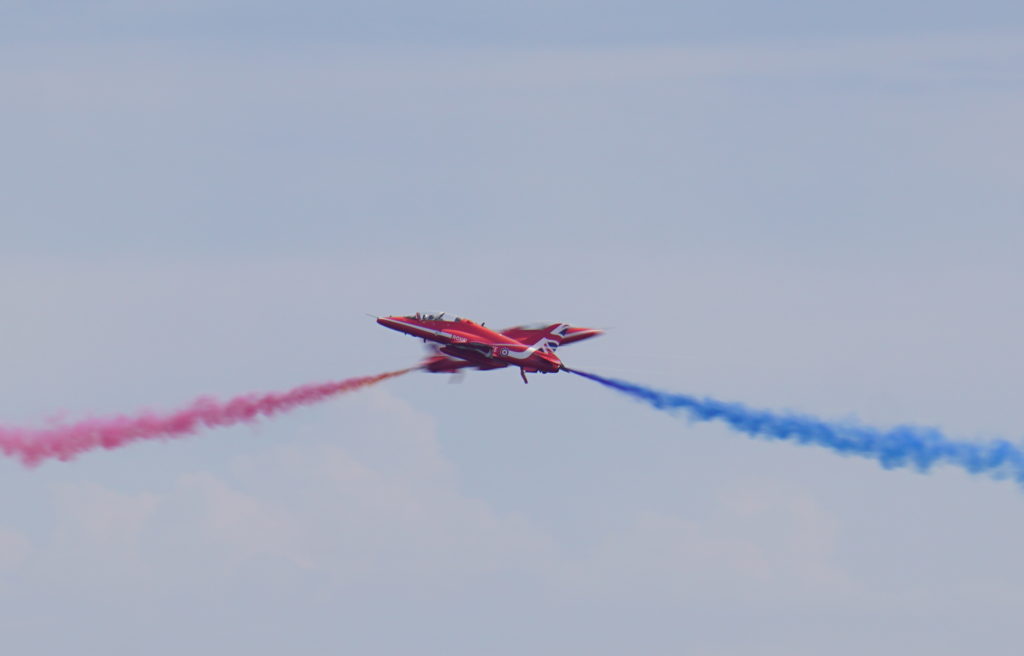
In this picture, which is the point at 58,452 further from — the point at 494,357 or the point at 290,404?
the point at 494,357

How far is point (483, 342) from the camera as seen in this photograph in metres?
142

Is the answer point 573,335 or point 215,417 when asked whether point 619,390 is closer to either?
point 573,335

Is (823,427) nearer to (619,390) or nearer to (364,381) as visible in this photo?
(619,390)

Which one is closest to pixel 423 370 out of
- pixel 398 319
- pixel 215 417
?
pixel 398 319

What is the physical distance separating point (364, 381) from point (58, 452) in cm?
1715

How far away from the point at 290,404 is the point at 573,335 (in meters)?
16.7

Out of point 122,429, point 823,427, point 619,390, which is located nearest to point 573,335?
point 619,390

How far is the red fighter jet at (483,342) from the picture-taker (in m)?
140

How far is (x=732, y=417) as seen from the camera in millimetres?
144750

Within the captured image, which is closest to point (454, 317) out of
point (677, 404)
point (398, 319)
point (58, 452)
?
point (398, 319)

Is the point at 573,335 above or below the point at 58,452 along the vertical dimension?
above

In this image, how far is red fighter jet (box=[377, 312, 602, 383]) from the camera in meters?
140

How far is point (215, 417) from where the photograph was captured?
14925cm

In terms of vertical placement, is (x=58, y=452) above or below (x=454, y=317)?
below
